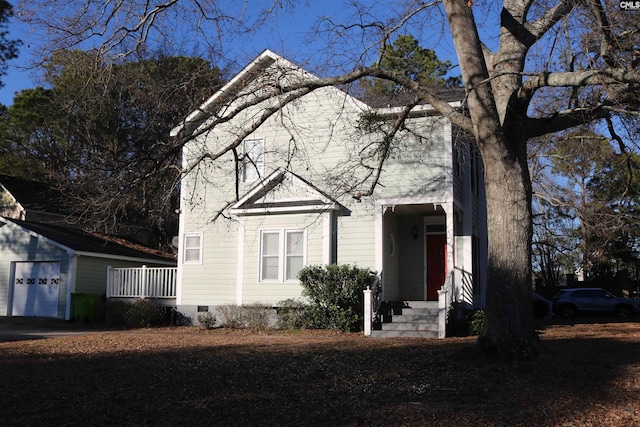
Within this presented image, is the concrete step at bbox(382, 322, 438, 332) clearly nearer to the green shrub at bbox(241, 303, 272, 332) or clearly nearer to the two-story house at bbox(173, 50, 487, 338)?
the two-story house at bbox(173, 50, 487, 338)

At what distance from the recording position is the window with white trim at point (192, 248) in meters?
18.4

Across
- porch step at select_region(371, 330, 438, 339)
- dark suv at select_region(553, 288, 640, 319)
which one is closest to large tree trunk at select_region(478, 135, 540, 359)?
porch step at select_region(371, 330, 438, 339)

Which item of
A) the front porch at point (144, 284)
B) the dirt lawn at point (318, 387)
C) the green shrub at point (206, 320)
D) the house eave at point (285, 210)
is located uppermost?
the house eave at point (285, 210)

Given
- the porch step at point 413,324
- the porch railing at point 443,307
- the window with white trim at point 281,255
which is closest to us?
the porch railing at point 443,307

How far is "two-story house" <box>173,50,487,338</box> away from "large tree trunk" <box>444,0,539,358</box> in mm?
6170

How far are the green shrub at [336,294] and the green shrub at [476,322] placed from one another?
8.83 ft

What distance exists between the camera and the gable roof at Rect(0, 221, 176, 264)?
69.1 feet

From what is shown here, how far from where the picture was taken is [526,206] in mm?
8859

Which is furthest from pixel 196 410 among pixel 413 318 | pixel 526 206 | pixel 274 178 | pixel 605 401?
pixel 274 178

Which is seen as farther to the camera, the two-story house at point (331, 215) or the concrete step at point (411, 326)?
the two-story house at point (331, 215)

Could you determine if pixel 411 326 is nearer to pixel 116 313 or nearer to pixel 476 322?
pixel 476 322

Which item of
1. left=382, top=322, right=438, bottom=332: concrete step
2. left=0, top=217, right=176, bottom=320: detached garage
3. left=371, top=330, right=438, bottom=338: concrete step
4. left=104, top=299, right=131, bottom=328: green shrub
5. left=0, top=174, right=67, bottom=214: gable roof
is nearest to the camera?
left=371, top=330, right=438, bottom=338: concrete step

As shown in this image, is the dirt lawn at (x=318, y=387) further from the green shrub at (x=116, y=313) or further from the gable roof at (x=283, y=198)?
the green shrub at (x=116, y=313)

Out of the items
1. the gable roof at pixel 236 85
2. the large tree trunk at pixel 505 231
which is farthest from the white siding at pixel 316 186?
the large tree trunk at pixel 505 231
